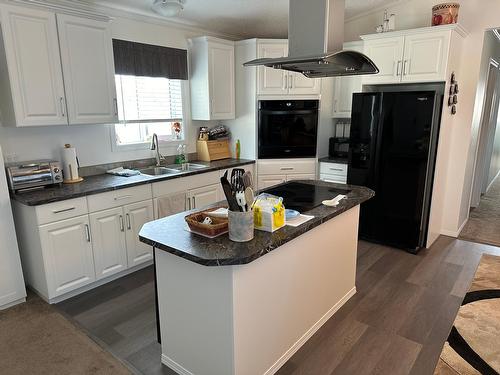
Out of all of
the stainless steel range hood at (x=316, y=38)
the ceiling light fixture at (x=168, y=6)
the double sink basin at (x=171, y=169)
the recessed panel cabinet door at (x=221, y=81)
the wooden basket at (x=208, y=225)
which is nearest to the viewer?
the wooden basket at (x=208, y=225)

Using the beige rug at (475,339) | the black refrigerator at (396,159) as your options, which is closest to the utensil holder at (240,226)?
the beige rug at (475,339)

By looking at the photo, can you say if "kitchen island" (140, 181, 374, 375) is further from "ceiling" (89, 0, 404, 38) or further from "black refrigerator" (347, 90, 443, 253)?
"ceiling" (89, 0, 404, 38)

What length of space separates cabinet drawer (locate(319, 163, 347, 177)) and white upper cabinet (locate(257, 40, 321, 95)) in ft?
3.05

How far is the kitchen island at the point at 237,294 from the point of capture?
170 cm

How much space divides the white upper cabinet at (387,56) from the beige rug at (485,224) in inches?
84.1

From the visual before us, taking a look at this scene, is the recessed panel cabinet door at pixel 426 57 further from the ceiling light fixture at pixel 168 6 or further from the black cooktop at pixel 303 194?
the ceiling light fixture at pixel 168 6

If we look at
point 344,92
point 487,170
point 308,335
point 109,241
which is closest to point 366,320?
point 308,335

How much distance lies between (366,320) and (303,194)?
1051mm

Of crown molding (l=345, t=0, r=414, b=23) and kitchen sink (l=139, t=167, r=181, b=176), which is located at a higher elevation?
crown molding (l=345, t=0, r=414, b=23)

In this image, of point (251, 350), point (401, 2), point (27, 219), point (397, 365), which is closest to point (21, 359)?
point (27, 219)

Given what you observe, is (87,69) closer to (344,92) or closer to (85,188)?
(85,188)

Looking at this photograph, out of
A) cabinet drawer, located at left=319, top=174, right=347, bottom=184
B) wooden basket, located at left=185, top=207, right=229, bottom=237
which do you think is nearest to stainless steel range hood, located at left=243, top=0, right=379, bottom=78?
wooden basket, located at left=185, top=207, right=229, bottom=237

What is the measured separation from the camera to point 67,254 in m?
2.77

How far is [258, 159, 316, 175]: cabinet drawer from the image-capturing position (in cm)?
446
